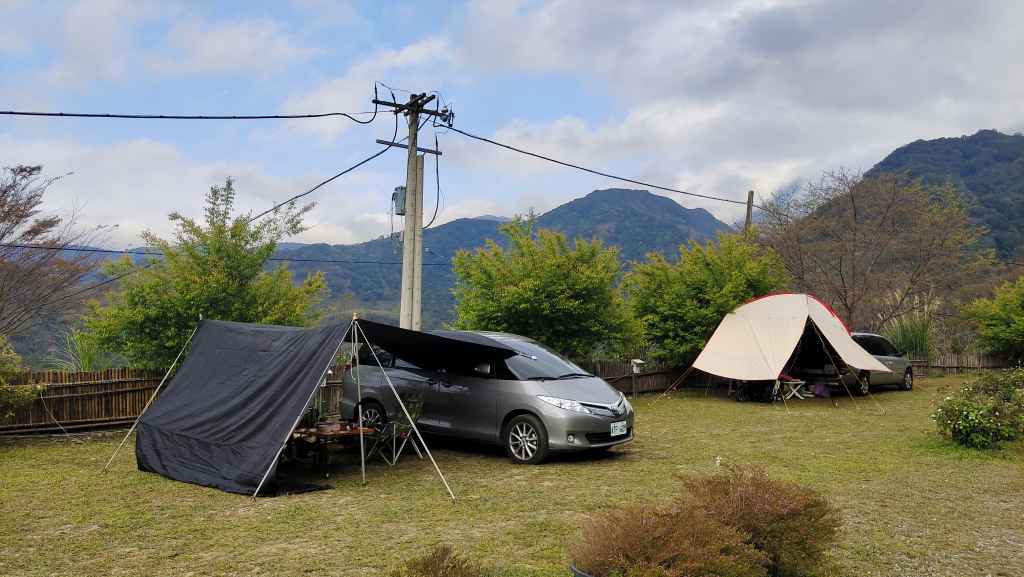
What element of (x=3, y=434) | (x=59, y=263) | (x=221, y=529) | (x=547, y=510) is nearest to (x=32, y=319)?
(x=59, y=263)

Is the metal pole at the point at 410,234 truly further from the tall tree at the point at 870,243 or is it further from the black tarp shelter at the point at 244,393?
the tall tree at the point at 870,243

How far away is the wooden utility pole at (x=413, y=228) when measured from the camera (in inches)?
→ 475

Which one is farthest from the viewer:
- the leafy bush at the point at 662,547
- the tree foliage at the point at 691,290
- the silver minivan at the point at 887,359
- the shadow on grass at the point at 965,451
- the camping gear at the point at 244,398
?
the silver minivan at the point at 887,359

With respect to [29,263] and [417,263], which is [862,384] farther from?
[29,263]

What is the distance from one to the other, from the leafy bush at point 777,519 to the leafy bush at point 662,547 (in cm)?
24

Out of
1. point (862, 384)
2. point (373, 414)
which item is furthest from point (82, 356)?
point (862, 384)

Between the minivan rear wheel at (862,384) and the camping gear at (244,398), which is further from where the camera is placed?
the minivan rear wheel at (862,384)

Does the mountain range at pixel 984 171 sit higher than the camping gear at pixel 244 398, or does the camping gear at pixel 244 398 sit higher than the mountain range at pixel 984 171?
the mountain range at pixel 984 171

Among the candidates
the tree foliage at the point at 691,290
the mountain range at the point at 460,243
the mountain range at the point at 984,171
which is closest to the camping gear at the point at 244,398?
the mountain range at the point at 460,243

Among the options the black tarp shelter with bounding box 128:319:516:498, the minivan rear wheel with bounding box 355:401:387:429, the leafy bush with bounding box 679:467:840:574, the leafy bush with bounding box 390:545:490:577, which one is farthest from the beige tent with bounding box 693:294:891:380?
the leafy bush with bounding box 390:545:490:577

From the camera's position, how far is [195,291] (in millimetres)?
11750

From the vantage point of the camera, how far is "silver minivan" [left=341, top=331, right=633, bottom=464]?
9.03 metres

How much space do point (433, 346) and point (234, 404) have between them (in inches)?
94.2

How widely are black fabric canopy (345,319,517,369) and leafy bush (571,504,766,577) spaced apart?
188 inches
